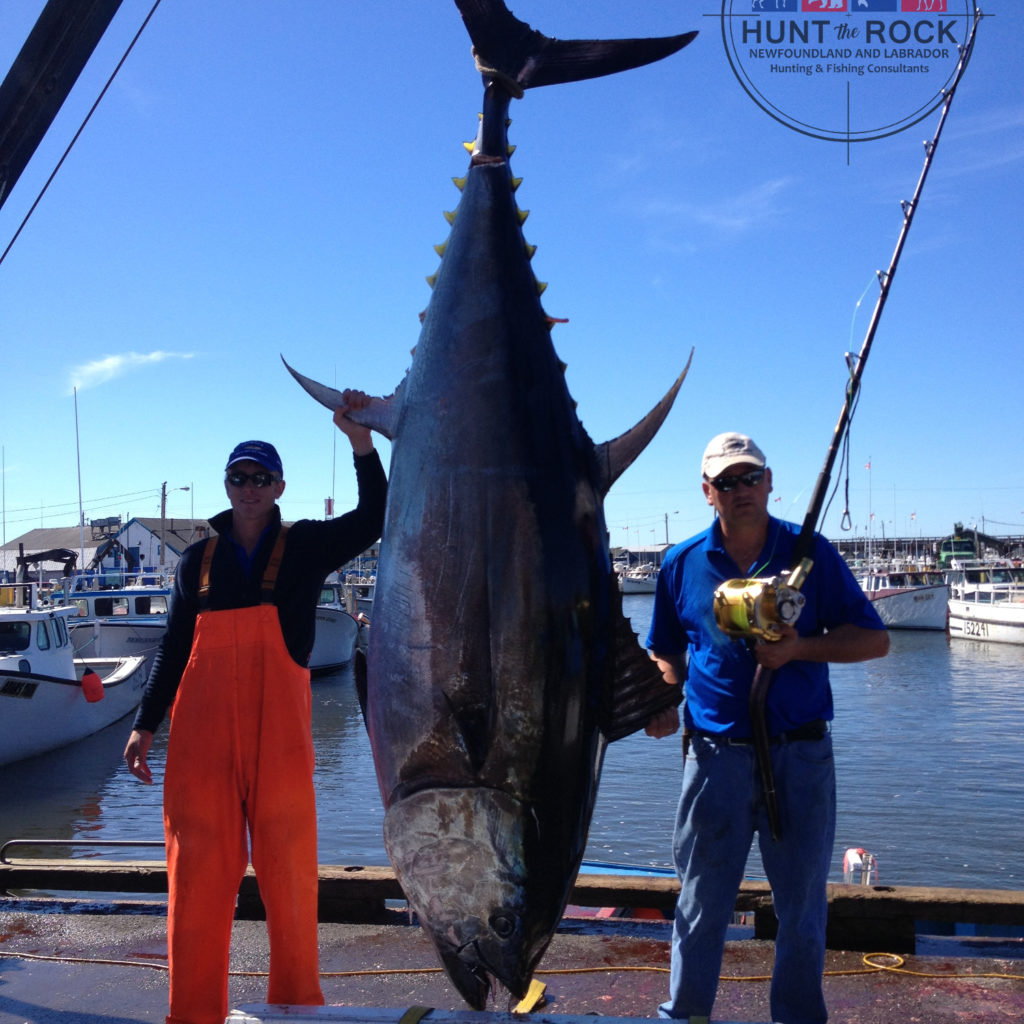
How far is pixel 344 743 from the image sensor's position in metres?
15.8

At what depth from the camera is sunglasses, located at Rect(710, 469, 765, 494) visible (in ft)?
7.29

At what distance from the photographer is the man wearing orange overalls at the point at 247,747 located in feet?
7.27

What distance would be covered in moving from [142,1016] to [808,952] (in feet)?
6.45

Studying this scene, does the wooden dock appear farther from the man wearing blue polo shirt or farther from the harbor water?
the harbor water

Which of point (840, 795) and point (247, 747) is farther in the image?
point (840, 795)

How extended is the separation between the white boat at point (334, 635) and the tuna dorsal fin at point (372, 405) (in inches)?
783

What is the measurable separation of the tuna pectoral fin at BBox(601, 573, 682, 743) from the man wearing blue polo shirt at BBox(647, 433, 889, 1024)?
318mm

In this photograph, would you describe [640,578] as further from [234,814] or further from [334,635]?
[234,814]

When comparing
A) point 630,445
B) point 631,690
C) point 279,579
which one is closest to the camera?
point 631,690

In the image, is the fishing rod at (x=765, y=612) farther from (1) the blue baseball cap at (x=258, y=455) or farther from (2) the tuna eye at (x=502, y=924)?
(1) the blue baseball cap at (x=258, y=455)

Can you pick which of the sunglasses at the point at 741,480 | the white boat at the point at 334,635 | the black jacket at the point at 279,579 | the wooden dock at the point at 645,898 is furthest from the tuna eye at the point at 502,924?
the white boat at the point at 334,635

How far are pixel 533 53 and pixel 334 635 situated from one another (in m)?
21.5

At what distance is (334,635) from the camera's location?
22781 millimetres

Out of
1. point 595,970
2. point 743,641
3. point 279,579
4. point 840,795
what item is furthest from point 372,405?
point 840,795
